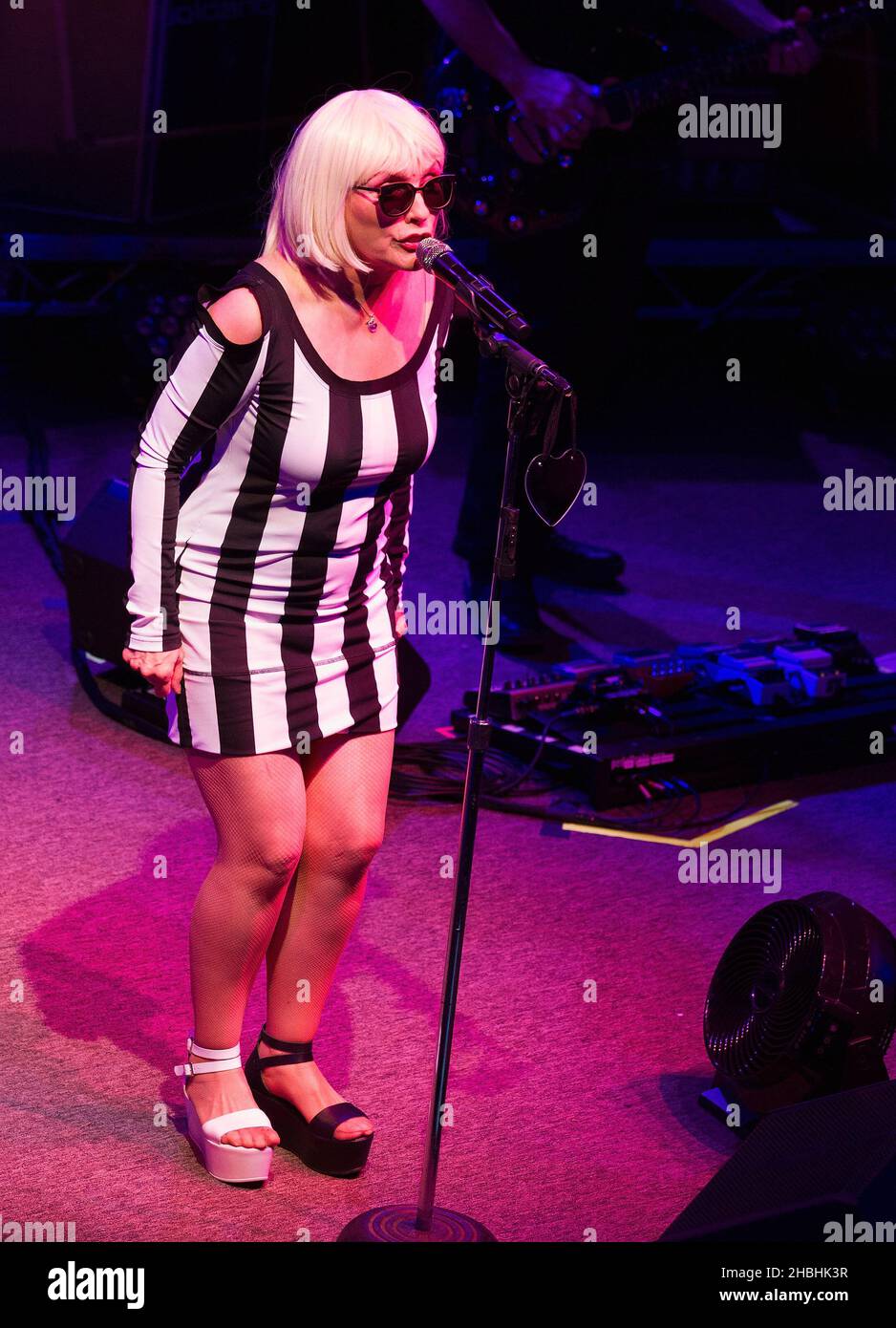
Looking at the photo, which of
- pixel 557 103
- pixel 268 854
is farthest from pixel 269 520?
pixel 557 103

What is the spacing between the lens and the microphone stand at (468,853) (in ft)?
7.08

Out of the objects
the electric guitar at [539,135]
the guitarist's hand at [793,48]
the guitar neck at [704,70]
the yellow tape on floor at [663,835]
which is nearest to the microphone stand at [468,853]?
the yellow tape on floor at [663,835]

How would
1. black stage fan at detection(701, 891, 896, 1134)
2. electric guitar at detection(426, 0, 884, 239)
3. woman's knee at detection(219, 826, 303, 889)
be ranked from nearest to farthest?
1. woman's knee at detection(219, 826, 303, 889)
2. black stage fan at detection(701, 891, 896, 1134)
3. electric guitar at detection(426, 0, 884, 239)

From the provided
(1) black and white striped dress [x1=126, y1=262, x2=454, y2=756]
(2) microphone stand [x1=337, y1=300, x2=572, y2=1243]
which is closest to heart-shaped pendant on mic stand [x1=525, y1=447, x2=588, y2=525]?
(2) microphone stand [x1=337, y1=300, x2=572, y2=1243]

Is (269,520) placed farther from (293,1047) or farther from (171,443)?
(293,1047)

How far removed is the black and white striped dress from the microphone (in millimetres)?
302

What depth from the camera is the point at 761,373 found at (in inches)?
351

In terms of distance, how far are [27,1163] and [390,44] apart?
733 centimetres

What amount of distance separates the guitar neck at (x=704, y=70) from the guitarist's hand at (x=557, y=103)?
147 mm

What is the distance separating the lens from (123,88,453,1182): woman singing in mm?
2441

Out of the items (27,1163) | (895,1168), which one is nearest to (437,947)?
(27,1163)

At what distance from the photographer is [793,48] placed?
479cm

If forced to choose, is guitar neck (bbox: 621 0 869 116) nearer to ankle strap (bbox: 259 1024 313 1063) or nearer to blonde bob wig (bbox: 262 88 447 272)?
blonde bob wig (bbox: 262 88 447 272)

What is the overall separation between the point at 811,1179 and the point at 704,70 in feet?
11.7
